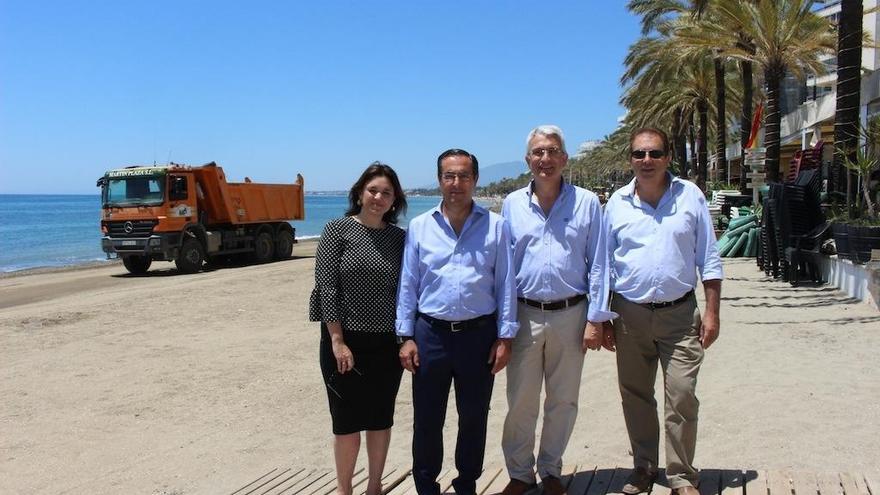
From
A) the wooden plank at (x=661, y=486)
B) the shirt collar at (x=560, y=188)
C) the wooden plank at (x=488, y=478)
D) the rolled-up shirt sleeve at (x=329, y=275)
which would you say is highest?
the shirt collar at (x=560, y=188)

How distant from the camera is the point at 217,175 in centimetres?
1978

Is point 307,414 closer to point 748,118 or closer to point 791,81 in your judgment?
point 748,118

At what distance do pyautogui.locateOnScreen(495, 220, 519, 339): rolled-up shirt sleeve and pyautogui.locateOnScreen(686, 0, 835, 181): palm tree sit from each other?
16.8 metres

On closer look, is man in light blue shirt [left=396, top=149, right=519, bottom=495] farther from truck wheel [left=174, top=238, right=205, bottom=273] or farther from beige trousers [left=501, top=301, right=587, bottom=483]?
truck wheel [left=174, top=238, right=205, bottom=273]

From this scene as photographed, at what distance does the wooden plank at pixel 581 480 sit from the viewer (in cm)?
378

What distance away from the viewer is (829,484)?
146 inches

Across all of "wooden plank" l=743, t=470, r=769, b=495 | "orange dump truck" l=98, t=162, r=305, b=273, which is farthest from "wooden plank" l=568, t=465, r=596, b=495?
"orange dump truck" l=98, t=162, r=305, b=273

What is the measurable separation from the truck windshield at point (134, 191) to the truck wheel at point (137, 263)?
2.29m

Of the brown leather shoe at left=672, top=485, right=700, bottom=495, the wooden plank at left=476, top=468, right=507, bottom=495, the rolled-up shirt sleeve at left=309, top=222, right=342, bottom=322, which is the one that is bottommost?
the wooden plank at left=476, top=468, right=507, bottom=495

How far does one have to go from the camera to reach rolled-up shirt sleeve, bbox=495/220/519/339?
3.43 metres

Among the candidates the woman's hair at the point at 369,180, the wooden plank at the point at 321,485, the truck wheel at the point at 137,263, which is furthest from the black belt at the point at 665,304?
the truck wheel at the point at 137,263

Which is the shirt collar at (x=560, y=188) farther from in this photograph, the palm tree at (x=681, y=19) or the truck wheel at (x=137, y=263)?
the palm tree at (x=681, y=19)

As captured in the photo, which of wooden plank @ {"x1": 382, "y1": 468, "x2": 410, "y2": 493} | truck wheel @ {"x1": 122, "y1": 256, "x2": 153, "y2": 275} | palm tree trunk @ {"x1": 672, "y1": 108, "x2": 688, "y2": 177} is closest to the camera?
wooden plank @ {"x1": 382, "y1": 468, "x2": 410, "y2": 493}

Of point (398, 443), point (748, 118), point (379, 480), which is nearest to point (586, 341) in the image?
point (379, 480)
